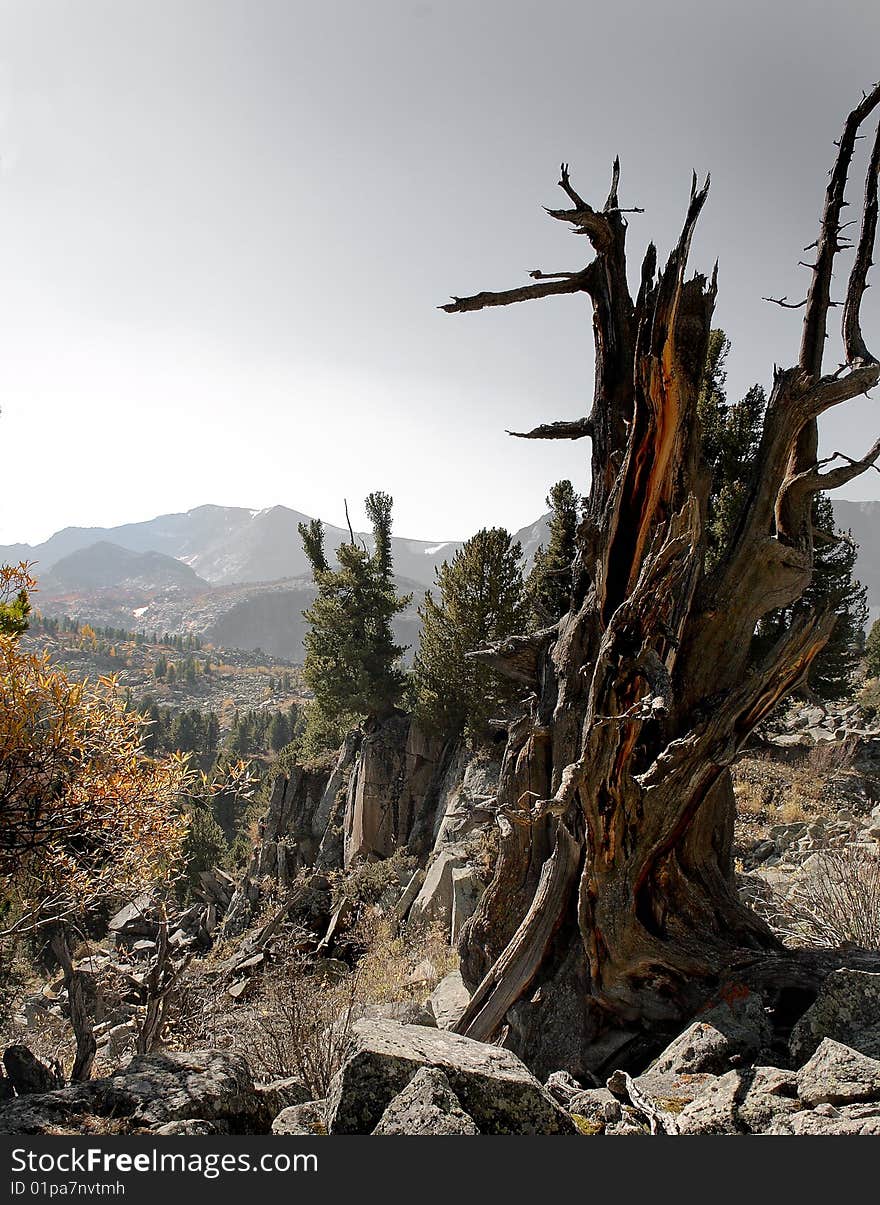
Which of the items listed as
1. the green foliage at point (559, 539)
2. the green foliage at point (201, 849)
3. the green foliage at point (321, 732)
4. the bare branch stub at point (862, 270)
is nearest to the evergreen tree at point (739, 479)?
the green foliage at point (559, 539)

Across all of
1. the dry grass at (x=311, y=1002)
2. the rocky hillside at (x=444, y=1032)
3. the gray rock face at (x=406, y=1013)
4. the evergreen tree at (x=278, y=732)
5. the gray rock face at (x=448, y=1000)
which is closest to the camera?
the rocky hillside at (x=444, y=1032)

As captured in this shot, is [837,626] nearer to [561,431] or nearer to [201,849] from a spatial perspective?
[561,431]

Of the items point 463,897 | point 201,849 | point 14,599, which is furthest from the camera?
point 201,849

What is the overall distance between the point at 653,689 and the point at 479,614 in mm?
15650

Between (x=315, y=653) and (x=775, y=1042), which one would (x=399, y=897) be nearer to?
(x=315, y=653)

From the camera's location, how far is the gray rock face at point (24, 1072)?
5434 millimetres

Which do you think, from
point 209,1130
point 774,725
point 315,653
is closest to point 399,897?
point 315,653

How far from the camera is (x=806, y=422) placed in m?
6.96

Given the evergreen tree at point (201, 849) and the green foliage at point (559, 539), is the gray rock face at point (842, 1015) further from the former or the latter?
the evergreen tree at point (201, 849)

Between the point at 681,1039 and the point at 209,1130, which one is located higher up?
the point at 209,1130

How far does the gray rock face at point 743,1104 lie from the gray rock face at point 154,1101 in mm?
2699

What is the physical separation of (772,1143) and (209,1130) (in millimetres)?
3054

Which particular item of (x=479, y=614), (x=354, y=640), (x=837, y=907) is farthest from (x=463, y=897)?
(x=354, y=640)

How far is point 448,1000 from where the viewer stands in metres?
10.6
